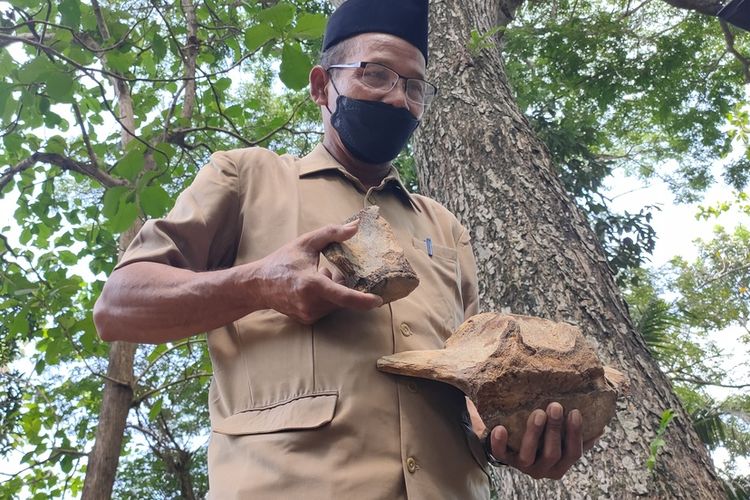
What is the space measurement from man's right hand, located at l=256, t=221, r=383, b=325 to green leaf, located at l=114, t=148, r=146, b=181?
1.91 meters

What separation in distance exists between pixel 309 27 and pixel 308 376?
1583 mm

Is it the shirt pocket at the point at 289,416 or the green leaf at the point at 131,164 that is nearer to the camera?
the shirt pocket at the point at 289,416

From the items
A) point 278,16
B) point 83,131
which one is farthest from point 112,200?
point 278,16

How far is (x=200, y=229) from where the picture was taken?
4.92ft

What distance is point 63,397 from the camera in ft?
27.9

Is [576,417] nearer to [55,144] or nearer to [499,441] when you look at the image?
[499,441]

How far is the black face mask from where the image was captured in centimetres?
178

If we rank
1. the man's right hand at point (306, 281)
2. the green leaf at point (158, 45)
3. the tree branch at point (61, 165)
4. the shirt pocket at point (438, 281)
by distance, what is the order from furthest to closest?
the tree branch at point (61, 165)
the green leaf at point (158, 45)
the shirt pocket at point (438, 281)
the man's right hand at point (306, 281)

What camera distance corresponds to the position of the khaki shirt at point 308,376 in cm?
127

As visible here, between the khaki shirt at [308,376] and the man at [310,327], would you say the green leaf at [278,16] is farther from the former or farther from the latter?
the khaki shirt at [308,376]

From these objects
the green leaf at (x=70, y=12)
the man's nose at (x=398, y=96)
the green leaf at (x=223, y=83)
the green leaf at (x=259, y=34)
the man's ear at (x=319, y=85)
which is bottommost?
the man's nose at (x=398, y=96)

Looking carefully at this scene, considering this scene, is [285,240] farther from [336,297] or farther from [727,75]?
[727,75]

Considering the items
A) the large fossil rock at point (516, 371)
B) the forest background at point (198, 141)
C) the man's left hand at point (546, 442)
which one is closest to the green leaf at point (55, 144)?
the forest background at point (198, 141)

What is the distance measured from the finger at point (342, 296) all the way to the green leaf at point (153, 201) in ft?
6.28
